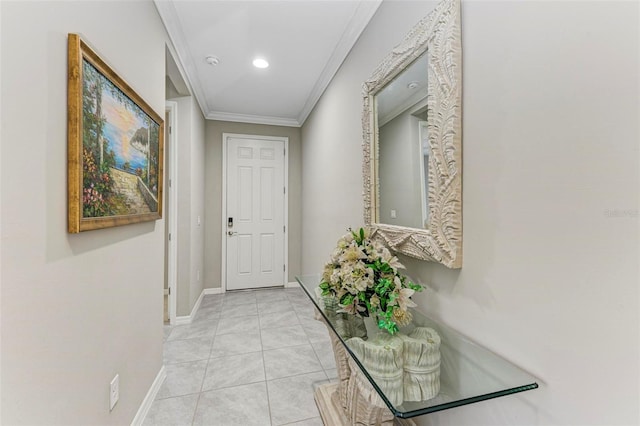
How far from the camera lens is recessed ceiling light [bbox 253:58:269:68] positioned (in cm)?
254

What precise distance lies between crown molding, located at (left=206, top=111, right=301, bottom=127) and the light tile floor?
8.31ft

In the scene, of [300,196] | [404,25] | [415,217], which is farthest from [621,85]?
[300,196]

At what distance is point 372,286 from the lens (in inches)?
46.6

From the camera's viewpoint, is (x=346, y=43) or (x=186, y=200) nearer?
(x=346, y=43)

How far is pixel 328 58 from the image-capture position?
8.22ft

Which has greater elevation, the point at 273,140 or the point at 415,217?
the point at 273,140

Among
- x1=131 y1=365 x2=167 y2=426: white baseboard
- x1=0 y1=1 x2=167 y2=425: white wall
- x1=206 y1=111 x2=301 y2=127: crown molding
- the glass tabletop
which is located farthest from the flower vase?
x1=206 y1=111 x2=301 y2=127: crown molding

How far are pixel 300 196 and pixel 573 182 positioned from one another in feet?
12.1

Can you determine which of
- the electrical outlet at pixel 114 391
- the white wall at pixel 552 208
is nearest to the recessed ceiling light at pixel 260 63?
the white wall at pixel 552 208

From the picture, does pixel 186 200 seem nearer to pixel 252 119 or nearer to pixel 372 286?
pixel 252 119

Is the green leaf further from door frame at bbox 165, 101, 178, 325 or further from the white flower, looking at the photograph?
door frame at bbox 165, 101, 178, 325

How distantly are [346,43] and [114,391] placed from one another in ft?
8.56

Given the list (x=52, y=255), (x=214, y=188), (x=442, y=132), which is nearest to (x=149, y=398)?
(x=52, y=255)

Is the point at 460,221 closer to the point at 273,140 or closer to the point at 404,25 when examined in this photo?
the point at 404,25
